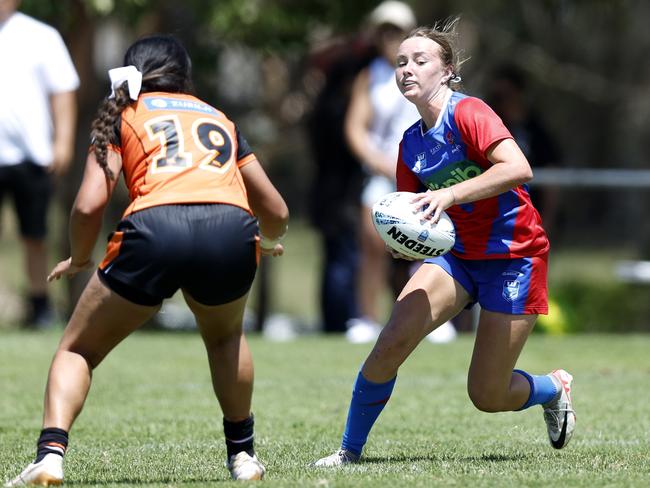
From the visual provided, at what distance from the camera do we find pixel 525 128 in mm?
11625

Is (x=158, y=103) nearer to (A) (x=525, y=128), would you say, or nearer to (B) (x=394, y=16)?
(B) (x=394, y=16)

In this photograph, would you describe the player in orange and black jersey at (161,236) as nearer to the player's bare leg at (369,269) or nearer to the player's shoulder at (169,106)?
the player's shoulder at (169,106)

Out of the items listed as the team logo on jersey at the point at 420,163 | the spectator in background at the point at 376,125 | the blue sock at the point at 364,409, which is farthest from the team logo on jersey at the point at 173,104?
the spectator in background at the point at 376,125

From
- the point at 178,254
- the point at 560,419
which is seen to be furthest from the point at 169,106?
the point at 560,419

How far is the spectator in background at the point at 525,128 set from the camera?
11.3 metres

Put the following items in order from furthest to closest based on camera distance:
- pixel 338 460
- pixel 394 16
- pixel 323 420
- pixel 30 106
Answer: pixel 394 16, pixel 30 106, pixel 323 420, pixel 338 460

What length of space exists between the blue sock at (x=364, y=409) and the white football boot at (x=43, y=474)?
1.41 m

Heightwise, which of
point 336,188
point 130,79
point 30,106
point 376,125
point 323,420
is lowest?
point 336,188

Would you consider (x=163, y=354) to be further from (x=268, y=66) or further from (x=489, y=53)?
(x=489, y=53)

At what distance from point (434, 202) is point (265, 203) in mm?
632

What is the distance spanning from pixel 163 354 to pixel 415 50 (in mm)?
4747

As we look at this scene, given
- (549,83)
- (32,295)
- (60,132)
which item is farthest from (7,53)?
(549,83)

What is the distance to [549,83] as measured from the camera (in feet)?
75.9

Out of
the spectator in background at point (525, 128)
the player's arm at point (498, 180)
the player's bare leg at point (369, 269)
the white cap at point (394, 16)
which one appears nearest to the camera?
the player's arm at point (498, 180)
